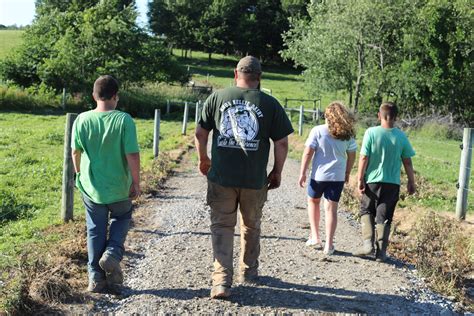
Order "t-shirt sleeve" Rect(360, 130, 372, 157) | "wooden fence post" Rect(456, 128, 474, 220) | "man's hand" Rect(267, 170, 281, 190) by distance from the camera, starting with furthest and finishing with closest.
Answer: "wooden fence post" Rect(456, 128, 474, 220)
"t-shirt sleeve" Rect(360, 130, 372, 157)
"man's hand" Rect(267, 170, 281, 190)

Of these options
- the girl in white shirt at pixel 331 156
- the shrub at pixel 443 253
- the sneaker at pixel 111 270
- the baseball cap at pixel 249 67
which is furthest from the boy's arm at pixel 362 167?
the sneaker at pixel 111 270

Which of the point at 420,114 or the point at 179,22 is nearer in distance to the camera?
the point at 420,114

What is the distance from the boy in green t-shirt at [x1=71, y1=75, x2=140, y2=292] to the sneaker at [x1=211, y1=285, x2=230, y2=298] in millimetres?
897

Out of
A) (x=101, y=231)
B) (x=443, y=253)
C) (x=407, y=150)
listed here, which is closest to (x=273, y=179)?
(x=101, y=231)

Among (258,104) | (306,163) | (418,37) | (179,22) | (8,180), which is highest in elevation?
(179,22)

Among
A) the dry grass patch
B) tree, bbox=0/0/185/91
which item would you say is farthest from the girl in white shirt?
tree, bbox=0/0/185/91

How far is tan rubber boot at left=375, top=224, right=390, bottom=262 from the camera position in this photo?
6688 mm

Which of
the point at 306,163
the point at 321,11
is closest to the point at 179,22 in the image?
the point at 321,11

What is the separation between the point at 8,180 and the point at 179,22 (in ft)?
213

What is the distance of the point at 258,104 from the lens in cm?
518

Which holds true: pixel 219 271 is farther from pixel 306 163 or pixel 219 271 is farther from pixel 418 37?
pixel 418 37

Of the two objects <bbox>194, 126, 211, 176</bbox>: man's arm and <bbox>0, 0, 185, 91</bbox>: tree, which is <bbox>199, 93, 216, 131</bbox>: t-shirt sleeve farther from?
<bbox>0, 0, 185, 91</bbox>: tree

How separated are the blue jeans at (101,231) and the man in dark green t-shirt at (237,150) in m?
0.85

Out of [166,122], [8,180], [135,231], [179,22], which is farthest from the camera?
[179,22]
